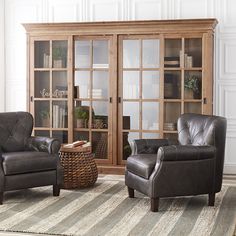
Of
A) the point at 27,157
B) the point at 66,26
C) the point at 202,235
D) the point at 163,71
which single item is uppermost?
the point at 66,26

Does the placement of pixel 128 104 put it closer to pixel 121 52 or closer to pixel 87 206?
pixel 121 52

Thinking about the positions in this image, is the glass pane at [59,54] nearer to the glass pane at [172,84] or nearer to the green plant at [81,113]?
the green plant at [81,113]

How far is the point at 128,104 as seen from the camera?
651 centimetres

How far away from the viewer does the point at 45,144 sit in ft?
17.6

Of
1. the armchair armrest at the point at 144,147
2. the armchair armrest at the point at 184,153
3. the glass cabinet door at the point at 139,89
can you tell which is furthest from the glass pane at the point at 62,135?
the armchair armrest at the point at 184,153

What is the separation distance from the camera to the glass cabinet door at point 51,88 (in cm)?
665

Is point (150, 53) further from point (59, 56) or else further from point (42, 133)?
point (42, 133)

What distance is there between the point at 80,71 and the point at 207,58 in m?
1.54

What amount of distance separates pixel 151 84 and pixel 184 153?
1932 millimetres

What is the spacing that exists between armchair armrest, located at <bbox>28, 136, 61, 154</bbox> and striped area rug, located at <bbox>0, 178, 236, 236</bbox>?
429 mm

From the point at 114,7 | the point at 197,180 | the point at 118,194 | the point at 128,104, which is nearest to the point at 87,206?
the point at 118,194

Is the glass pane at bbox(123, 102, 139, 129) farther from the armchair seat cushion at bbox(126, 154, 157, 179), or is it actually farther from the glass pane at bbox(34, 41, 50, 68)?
the armchair seat cushion at bbox(126, 154, 157, 179)

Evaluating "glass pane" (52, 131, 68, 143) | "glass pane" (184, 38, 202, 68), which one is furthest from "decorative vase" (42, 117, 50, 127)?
"glass pane" (184, 38, 202, 68)

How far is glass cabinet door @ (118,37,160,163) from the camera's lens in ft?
21.0
